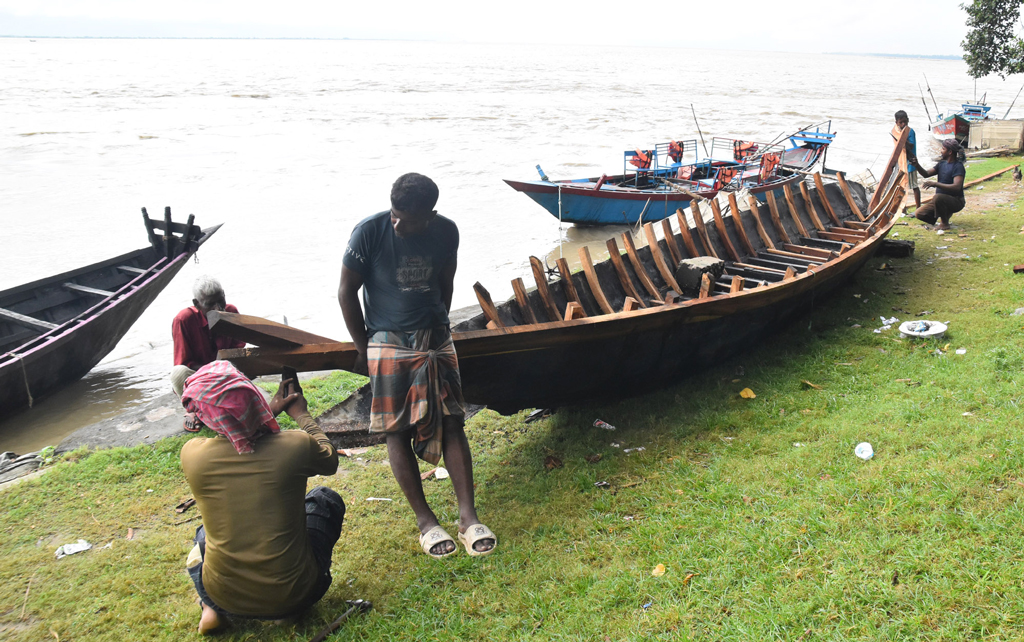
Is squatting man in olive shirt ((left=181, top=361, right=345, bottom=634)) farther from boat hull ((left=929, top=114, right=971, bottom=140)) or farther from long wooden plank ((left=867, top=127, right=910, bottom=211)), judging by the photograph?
boat hull ((left=929, top=114, right=971, bottom=140))

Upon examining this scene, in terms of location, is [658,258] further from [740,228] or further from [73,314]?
[73,314]

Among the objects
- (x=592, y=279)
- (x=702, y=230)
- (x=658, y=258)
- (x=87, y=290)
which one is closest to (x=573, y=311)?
(x=592, y=279)

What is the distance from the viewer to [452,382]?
3.49 m

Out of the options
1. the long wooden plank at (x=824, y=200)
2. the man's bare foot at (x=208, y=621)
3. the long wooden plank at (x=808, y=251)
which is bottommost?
the man's bare foot at (x=208, y=621)

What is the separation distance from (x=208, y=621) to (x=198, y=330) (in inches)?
80.6

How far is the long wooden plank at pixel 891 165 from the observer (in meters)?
8.45

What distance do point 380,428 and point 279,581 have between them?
0.85 m

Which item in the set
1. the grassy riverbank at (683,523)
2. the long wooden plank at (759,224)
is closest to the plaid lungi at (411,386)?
the grassy riverbank at (683,523)

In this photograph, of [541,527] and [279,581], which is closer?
[279,581]

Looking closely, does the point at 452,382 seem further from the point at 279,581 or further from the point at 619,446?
the point at 619,446

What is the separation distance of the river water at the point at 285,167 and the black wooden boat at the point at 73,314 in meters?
0.52

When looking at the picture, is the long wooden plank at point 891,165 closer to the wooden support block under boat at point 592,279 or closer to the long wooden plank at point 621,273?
the long wooden plank at point 621,273

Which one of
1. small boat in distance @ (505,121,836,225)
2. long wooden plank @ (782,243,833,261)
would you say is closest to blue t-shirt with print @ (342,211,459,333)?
long wooden plank @ (782,243,833,261)

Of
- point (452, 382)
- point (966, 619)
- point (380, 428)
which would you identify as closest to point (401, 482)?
point (380, 428)
